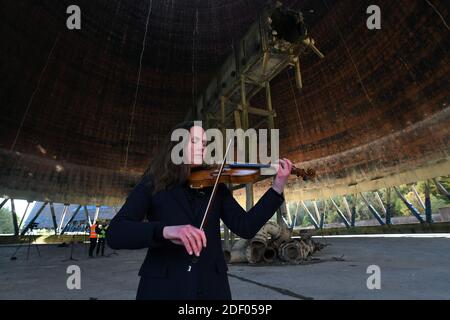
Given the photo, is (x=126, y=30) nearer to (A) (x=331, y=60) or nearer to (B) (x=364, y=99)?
(A) (x=331, y=60)

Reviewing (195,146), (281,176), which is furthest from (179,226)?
(281,176)

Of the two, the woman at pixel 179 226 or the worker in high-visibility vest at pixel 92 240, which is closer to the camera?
the woman at pixel 179 226

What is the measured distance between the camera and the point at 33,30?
14.6 metres

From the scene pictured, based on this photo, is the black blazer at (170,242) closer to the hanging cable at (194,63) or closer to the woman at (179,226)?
the woman at (179,226)

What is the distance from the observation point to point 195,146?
207cm

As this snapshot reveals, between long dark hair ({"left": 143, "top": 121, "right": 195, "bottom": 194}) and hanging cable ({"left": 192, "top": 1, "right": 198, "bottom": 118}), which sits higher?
hanging cable ({"left": 192, "top": 1, "right": 198, "bottom": 118})

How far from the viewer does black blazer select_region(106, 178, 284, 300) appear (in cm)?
149

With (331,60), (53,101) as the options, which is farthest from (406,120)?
(53,101)

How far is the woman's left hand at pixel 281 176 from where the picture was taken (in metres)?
1.93

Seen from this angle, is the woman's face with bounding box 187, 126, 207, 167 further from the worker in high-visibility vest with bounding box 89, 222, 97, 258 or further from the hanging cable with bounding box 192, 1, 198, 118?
the hanging cable with bounding box 192, 1, 198, 118

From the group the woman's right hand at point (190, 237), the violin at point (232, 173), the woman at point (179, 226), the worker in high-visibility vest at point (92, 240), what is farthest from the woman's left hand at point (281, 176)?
the worker in high-visibility vest at point (92, 240)

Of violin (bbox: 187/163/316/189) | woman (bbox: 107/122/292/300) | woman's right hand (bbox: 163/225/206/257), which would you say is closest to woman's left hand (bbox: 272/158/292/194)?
woman (bbox: 107/122/292/300)

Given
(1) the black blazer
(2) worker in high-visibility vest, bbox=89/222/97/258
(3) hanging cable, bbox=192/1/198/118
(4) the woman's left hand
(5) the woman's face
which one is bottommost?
(2) worker in high-visibility vest, bbox=89/222/97/258

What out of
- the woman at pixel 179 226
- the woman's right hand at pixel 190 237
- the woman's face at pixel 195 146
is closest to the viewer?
the woman's right hand at pixel 190 237
